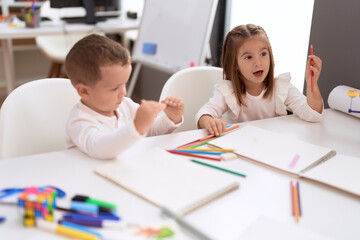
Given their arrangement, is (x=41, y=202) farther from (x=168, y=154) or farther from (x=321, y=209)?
(x=321, y=209)

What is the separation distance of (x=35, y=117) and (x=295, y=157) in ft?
2.59

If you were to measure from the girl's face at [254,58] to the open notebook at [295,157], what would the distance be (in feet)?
0.85

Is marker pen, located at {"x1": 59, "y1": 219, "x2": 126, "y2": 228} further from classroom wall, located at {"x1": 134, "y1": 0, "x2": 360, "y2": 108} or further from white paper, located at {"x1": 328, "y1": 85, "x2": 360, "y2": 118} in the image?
classroom wall, located at {"x1": 134, "y1": 0, "x2": 360, "y2": 108}

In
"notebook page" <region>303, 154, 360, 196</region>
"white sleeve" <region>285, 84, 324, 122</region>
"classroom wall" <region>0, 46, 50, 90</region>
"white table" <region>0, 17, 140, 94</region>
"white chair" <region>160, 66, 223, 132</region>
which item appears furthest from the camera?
"classroom wall" <region>0, 46, 50, 90</region>

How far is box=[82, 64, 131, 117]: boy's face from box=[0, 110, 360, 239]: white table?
0.45ft

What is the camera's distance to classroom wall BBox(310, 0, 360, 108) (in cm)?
160

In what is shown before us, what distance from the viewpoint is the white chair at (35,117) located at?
1.16m

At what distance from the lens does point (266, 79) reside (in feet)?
4.75

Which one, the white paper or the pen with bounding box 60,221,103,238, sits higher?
the white paper

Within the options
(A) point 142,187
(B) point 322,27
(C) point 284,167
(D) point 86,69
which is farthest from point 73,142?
(B) point 322,27

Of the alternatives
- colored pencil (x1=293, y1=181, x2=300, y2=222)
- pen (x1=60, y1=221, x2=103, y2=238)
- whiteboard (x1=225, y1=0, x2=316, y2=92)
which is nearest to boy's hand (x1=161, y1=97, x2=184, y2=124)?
colored pencil (x1=293, y1=181, x2=300, y2=222)

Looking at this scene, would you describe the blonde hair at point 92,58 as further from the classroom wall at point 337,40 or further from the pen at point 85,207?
the classroom wall at point 337,40

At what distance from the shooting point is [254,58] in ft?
4.44

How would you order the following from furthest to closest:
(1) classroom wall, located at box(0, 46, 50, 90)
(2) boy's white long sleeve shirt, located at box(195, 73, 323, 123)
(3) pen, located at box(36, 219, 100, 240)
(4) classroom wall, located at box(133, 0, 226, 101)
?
(1) classroom wall, located at box(0, 46, 50, 90), (4) classroom wall, located at box(133, 0, 226, 101), (2) boy's white long sleeve shirt, located at box(195, 73, 323, 123), (3) pen, located at box(36, 219, 100, 240)
